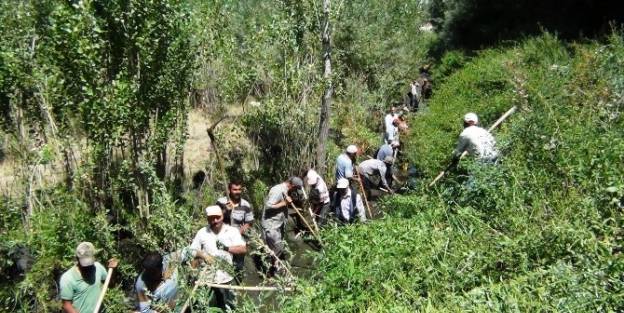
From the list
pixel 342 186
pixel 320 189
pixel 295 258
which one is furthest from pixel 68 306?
pixel 320 189

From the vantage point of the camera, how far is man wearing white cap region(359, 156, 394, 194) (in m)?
11.8

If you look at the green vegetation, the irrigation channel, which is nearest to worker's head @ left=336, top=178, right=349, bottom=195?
the irrigation channel

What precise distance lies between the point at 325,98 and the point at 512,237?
6877mm

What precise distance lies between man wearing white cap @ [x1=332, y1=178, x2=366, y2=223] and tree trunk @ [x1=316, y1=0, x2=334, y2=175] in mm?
2278

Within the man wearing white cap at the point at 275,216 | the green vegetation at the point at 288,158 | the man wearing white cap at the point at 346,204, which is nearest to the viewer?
the green vegetation at the point at 288,158

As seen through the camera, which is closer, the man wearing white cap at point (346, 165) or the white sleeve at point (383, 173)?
the man wearing white cap at point (346, 165)

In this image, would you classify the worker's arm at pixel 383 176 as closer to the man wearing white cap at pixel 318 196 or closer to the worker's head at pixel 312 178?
the man wearing white cap at pixel 318 196

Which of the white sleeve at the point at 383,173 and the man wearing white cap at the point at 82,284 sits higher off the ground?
the man wearing white cap at the point at 82,284

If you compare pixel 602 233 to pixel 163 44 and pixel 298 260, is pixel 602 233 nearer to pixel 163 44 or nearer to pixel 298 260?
pixel 298 260

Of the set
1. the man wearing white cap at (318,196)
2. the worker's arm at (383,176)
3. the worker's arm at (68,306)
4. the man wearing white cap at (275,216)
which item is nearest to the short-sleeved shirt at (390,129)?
the worker's arm at (383,176)

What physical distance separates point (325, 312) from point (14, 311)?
16.2 feet

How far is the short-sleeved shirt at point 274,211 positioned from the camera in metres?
8.43

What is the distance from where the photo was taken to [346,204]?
10.0 m

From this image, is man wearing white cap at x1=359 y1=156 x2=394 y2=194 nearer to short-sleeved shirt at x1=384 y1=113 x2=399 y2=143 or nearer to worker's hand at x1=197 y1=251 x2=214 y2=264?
short-sleeved shirt at x1=384 y1=113 x2=399 y2=143
